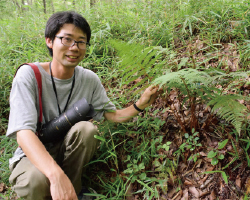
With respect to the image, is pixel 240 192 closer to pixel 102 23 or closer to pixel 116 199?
pixel 116 199

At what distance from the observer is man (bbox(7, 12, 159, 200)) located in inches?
62.7

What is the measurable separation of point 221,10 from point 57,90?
2958mm

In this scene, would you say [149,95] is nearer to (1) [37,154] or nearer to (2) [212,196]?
(2) [212,196]

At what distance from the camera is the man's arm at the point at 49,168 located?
58.0 inches

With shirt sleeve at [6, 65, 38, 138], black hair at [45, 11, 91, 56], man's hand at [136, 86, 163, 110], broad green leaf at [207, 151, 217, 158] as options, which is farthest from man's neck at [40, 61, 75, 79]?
broad green leaf at [207, 151, 217, 158]

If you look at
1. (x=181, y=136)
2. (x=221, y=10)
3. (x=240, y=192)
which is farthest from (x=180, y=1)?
(x=240, y=192)

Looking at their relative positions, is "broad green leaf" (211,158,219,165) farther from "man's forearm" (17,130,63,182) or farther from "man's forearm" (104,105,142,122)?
"man's forearm" (17,130,63,182)

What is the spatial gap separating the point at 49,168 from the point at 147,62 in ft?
4.13

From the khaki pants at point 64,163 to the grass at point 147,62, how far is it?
30 centimetres

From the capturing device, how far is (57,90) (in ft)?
6.95

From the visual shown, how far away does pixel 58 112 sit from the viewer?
216 cm

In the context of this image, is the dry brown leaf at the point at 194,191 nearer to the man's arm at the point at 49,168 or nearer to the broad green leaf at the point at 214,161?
Answer: the broad green leaf at the point at 214,161

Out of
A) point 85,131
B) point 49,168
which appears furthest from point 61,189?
point 85,131

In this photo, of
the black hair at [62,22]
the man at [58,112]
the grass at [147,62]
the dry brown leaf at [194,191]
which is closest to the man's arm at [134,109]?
the man at [58,112]
